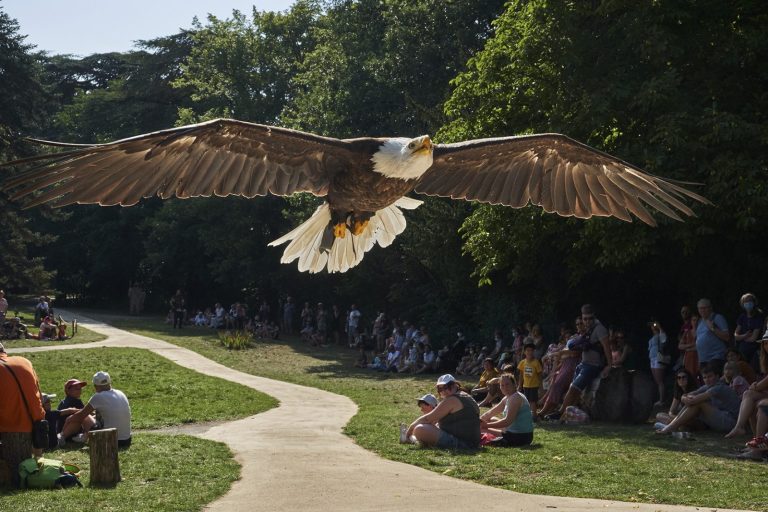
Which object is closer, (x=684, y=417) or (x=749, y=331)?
(x=684, y=417)

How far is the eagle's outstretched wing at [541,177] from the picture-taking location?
817 cm

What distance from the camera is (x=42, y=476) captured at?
765 cm

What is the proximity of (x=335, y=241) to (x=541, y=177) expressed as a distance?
75.0 inches

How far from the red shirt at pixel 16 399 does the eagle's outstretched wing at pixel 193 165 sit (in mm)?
1912

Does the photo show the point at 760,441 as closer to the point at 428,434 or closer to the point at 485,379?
the point at 428,434

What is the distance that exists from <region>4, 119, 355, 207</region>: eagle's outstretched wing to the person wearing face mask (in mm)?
5981

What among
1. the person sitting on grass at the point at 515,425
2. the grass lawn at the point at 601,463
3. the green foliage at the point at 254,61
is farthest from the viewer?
the green foliage at the point at 254,61

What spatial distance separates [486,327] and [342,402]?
23.7ft

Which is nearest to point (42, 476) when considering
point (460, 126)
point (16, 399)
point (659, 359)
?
point (16, 399)

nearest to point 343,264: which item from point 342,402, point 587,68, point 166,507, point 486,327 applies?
point 166,507

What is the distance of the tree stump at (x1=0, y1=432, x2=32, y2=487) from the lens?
7.70 metres

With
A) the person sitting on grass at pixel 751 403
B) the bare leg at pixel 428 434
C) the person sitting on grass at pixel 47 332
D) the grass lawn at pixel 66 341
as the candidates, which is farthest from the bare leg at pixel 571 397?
the person sitting on grass at pixel 47 332

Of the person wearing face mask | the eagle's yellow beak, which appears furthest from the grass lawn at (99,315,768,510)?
the eagle's yellow beak

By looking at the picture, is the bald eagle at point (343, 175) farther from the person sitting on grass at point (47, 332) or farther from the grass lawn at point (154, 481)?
the person sitting on grass at point (47, 332)
